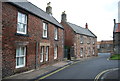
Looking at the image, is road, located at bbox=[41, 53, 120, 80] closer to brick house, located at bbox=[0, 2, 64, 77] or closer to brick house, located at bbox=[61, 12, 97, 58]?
brick house, located at bbox=[0, 2, 64, 77]

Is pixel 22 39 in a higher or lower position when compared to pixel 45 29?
lower

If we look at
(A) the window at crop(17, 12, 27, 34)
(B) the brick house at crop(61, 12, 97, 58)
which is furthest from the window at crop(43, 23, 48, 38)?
(B) the brick house at crop(61, 12, 97, 58)

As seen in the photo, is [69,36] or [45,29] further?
[69,36]

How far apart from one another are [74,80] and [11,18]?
6.23 metres

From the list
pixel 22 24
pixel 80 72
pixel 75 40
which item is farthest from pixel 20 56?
pixel 75 40

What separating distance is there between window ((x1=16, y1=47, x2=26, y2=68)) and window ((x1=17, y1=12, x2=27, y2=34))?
1428 millimetres

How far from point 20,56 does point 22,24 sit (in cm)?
266

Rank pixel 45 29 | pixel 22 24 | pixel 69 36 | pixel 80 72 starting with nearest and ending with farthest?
pixel 22 24, pixel 80 72, pixel 45 29, pixel 69 36

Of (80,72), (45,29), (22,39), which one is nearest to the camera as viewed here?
(22,39)

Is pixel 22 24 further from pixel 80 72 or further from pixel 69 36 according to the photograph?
pixel 69 36

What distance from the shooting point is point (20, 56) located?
10.4m

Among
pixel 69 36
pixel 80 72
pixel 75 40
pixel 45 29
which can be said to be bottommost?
pixel 80 72

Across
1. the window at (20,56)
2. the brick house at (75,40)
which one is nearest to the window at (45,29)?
the window at (20,56)

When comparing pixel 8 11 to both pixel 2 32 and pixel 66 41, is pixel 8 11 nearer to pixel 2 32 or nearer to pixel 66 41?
pixel 2 32
